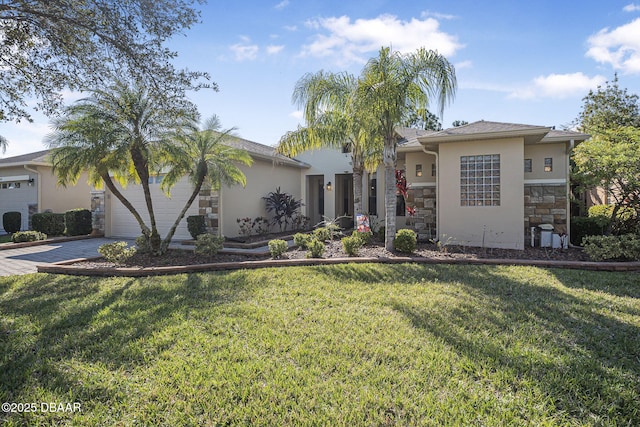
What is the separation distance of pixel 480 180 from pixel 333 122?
5.10 m

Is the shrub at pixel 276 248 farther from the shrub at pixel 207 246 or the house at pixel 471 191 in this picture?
the house at pixel 471 191

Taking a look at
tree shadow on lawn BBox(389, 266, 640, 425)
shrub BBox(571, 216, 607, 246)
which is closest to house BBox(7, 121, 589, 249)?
shrub BBox(571, 216, 607, 246)

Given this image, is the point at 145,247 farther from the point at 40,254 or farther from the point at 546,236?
the point at 546,236

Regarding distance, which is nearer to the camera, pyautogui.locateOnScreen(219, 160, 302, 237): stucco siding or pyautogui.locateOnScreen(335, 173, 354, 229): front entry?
pyautogui.locateOnScreen(219, 160, 302, 237): stucco siding

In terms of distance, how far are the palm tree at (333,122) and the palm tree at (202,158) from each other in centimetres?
264

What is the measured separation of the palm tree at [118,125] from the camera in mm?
7316

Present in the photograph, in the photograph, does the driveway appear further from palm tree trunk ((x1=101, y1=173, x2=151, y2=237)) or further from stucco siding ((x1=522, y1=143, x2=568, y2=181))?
stucco siding ((x1=522, y1=143, x2=568, y2=181))

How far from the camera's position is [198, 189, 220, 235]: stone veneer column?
11742 mm

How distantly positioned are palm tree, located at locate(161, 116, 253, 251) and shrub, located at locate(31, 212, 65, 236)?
853 cm

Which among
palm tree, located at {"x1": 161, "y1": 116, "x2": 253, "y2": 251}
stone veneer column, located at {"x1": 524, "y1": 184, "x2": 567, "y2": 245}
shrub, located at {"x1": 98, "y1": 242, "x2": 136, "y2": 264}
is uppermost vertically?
palm tree, located at {"x1": 161, "y1": 116, "x2": 253, "y2": 251}

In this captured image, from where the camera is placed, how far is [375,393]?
9.24 feet

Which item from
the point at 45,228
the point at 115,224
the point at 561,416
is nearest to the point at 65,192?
the point at 45,228

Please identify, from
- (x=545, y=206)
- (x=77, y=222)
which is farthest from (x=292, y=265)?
(x=77, y=222)

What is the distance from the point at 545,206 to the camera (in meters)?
10.4
